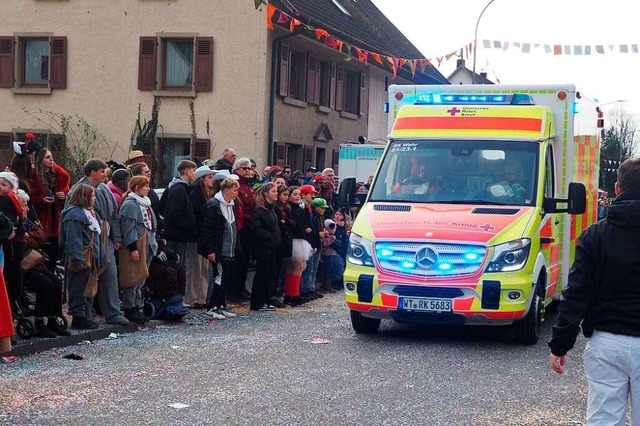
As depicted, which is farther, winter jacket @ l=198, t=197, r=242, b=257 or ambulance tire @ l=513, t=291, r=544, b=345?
winter jacket @ l=198, t=197, r=242, b=257

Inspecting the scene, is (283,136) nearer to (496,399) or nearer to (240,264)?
(240,264)

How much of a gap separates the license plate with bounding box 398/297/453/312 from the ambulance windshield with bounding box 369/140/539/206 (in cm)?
144

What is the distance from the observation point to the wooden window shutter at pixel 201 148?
29484 mm

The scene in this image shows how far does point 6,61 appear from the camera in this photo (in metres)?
30.7

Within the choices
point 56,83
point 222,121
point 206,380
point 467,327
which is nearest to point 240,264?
point 467,327

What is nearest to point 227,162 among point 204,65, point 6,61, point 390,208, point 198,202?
point 198,202

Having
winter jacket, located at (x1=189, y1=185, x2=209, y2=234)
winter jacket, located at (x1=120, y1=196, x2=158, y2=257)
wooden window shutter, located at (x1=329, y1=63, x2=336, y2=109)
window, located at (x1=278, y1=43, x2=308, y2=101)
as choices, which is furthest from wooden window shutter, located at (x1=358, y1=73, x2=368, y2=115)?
winter jacket, located at (x1=120, y1=196, x2=158, y2=257)

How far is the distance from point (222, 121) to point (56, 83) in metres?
4.90

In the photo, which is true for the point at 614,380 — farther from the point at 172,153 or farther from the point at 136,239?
the point at 172,153

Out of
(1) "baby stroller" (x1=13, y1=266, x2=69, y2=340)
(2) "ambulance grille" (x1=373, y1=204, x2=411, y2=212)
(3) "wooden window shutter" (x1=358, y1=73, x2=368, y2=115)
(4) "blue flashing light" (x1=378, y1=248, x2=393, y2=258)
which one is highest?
(3) "wooden window shutter" (x1=358, y1=73, x2=368, y2=115)

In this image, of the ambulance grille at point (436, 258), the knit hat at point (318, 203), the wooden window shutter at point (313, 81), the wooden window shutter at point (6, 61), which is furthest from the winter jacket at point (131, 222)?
the wooden window shutter at point (313, 81)

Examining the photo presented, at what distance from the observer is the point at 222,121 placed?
96.4 ft

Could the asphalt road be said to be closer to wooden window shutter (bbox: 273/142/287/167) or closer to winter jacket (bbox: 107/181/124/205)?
winter jacket (bbox: 107/181/124/205)

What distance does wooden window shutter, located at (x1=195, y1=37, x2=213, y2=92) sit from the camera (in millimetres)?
29297
